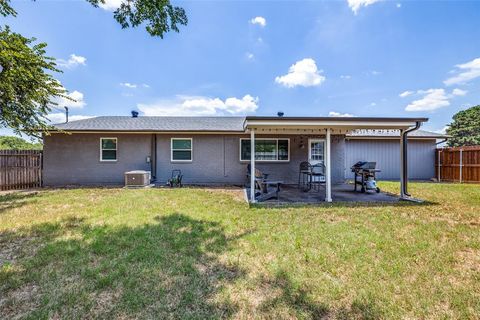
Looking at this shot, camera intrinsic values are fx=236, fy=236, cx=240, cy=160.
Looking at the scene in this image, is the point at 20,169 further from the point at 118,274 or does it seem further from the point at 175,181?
the point at 118,274

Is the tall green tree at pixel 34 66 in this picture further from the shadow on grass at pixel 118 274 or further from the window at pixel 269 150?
the window at pixel 269 150

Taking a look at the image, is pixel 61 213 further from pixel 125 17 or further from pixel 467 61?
pixel 467 61

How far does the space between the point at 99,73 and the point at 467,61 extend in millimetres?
18710

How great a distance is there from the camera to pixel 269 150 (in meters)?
11.6

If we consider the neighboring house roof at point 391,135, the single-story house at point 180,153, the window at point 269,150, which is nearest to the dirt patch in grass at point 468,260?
the single-story house at point 180,153

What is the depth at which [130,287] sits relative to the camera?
104 inches

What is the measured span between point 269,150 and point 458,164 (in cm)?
1034

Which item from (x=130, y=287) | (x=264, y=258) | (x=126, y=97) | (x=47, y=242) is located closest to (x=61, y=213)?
(x=47, y=242)

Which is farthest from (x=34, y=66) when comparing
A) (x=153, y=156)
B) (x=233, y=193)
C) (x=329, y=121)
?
(x=329, y=121)

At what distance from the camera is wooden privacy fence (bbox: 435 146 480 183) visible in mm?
11938

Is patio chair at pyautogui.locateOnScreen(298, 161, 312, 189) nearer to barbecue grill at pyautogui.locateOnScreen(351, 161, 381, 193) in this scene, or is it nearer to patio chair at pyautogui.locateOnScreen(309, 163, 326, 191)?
patio chair at pyautogui.locateOnScreen(309, 163, 326, 191)

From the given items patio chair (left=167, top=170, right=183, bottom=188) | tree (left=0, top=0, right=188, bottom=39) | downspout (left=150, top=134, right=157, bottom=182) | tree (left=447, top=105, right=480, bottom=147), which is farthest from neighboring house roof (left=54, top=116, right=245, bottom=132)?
tree (left=447, top=105, right=480, bottom=147)

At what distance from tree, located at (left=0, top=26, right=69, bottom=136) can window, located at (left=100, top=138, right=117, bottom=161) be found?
260 centimetres

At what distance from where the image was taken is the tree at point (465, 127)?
28084mm
